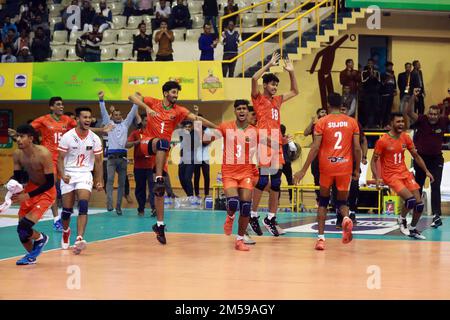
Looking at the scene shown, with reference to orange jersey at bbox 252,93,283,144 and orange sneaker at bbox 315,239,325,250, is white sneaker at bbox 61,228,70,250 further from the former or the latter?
orange sneaker at bbox 315,239,325,250

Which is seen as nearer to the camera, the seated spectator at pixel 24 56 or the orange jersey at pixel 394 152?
the orange jersey at pixel 394 152

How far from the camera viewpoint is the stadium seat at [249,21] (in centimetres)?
2609

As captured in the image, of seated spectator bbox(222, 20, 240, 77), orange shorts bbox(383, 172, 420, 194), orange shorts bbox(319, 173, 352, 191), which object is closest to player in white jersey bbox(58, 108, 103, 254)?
orange shorts bbox(319, 173, 352, 191)

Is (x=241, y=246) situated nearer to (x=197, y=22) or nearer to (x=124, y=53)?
(x=124, y=53)

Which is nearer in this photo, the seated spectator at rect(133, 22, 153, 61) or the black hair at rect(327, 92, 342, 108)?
the black hair at rect(327, 92, 342, 108)

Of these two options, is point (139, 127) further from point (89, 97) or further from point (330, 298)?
point (330, 298)

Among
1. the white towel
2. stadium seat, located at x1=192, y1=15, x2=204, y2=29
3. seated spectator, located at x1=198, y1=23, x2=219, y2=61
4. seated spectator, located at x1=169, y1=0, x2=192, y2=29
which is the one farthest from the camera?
stadium seat, located at x1=192, y1=15, x2=204, y2=29

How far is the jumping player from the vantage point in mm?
10266

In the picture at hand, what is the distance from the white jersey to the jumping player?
5.12 ft

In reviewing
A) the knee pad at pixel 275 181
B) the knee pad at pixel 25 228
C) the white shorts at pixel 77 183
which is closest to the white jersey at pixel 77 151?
the white shorts at pixel 77 183

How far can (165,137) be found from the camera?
12883 millimetres

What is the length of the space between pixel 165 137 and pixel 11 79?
1273cm

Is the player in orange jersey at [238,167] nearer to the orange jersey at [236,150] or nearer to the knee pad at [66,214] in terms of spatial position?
the orange jersey at [236,150]

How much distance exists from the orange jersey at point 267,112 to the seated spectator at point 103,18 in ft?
44.9
